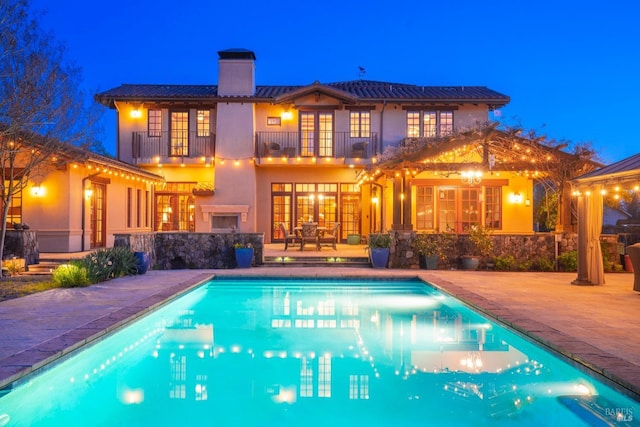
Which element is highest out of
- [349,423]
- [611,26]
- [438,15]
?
[438,15]

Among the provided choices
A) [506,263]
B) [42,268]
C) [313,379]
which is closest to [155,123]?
[42,268]

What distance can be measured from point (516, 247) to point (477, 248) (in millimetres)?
932

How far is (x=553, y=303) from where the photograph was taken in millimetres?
7363

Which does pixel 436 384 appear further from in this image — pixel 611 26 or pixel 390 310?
pixel 611 26

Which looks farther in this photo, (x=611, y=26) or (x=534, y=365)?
(x=611, y=26)

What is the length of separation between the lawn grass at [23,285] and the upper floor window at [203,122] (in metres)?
9.36

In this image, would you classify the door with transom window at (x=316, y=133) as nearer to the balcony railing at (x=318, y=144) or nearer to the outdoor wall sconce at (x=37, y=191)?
the balcony railing at (x=318, y=144)

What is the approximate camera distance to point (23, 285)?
8.98 meters

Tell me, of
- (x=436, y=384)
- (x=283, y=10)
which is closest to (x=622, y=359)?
(x=436, y=384)

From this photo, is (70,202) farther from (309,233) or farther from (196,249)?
(309,233)

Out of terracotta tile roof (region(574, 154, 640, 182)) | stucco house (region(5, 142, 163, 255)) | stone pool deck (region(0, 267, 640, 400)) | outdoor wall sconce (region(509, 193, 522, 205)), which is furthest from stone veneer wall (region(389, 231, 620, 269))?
stucco house (region(5, 142, 163, 255))

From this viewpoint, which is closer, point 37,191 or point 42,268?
point 42,268

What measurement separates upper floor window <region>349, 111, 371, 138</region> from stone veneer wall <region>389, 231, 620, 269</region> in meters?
6.90

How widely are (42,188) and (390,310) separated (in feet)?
32.5
